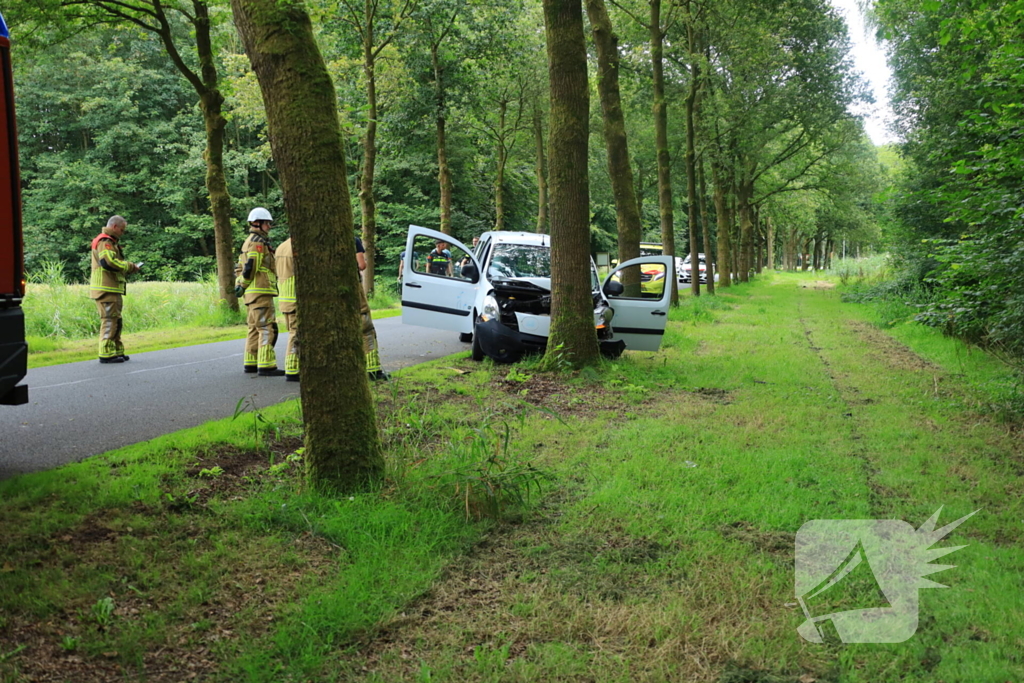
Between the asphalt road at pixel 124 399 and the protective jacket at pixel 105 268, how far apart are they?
1.07 meters

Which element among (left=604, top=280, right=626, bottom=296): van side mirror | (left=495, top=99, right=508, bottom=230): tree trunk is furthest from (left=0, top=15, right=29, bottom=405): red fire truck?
(left=495, top=99, right=508, bottom=230): tree trunk

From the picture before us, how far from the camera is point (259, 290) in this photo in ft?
32.8

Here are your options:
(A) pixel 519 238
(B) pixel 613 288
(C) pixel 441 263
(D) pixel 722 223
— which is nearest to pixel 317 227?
(B) pixel 613 288

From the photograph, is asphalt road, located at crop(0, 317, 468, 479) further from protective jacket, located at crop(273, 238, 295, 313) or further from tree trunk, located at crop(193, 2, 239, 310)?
tree trunk, located at crop(193, 2, 239, 310)

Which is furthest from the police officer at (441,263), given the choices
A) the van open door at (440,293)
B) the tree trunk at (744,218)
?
the tree trunk at (744,218)

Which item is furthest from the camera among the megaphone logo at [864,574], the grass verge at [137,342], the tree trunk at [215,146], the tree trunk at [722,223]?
the tree trunk at [722,223]

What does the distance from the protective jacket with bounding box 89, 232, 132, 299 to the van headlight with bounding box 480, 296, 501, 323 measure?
5.08 m

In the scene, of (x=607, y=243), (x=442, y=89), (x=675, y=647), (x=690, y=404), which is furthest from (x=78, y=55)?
(x=675, y=647)

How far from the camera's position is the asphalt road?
6.28 m

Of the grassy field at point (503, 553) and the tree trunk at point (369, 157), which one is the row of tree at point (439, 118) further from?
the grassy field at point (503, 553)

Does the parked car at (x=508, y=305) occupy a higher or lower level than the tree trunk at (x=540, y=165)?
lower

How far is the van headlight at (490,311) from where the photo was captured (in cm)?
1103

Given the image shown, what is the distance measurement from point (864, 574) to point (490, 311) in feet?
24.6

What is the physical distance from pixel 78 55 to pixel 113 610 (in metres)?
41.3
